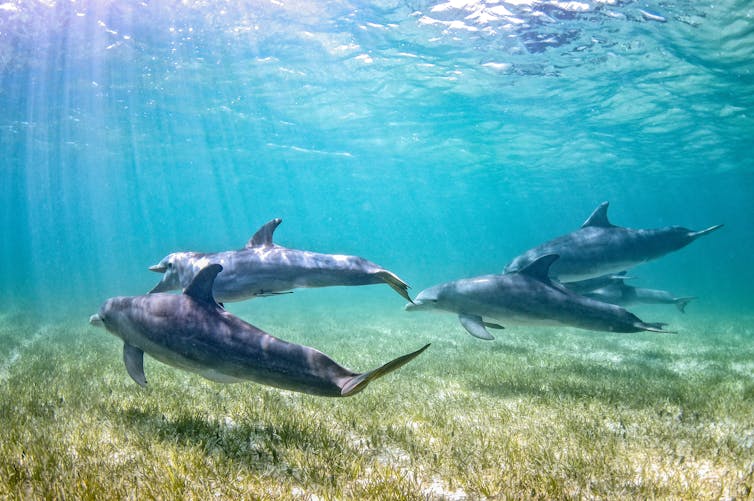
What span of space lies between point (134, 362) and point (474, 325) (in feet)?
19.2

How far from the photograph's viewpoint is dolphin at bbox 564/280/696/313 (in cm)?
1298

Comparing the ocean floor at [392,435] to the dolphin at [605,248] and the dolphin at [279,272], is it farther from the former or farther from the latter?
the dolphin at [605,248]

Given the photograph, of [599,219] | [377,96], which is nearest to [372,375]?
[599,219]

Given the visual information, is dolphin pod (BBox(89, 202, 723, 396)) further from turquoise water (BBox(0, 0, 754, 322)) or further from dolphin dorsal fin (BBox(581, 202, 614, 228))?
turquoise water (BBox(0, 0, 754, 322))

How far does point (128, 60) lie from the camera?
25.0 meters

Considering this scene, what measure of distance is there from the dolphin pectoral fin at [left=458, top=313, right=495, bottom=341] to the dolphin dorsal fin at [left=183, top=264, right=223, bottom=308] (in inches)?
190

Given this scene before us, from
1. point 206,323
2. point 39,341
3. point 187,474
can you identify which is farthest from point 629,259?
point 39,341

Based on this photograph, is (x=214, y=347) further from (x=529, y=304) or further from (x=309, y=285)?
(x=529, y=304)

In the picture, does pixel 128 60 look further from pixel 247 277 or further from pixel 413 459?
pixel 413 459

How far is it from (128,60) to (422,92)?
1687 centimetres

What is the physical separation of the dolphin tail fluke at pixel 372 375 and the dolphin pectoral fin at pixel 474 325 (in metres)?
4.32

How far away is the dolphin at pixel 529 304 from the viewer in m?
8.10

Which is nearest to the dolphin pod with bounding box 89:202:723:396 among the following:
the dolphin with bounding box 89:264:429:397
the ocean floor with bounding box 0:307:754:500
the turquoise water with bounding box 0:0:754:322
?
the dolphin with bounding box 89:264:429:397

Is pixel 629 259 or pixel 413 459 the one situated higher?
pixel 413 459
